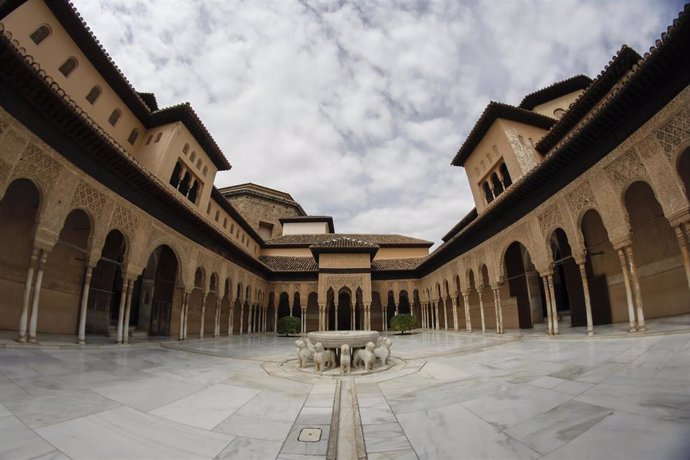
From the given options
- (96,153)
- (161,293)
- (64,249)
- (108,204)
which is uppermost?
(96,153)

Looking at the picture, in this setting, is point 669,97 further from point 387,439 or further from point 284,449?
point 284,449

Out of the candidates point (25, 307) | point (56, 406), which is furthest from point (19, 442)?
point (25, 307)

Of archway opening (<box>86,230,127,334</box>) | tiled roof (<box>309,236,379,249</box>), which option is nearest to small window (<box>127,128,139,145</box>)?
archway opening (<box>86,230,127,334</box>)

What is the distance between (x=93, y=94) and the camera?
40.8ft

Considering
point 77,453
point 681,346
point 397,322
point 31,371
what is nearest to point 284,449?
point 77,453

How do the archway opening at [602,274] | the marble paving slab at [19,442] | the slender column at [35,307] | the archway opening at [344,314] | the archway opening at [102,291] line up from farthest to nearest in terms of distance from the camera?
1. the archway opening at [344,314]
2. the archway opening at [102,291]
3. the archway opening at [602,274]
4. the slender column at [35,307]
5. the marble paving slab at [19,442]

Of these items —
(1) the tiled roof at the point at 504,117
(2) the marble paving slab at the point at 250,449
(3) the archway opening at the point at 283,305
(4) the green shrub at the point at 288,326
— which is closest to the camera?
(2) the marble paving slab at the point at 250,449

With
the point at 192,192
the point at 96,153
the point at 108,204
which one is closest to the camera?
the point at 96,153

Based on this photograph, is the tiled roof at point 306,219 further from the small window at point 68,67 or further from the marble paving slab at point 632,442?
the marble paving slab at point 632,442

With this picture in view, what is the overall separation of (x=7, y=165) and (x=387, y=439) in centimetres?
971

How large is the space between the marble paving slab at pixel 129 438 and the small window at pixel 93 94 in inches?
524

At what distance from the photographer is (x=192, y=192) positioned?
1794cm

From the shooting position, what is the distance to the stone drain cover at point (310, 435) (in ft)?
11.1

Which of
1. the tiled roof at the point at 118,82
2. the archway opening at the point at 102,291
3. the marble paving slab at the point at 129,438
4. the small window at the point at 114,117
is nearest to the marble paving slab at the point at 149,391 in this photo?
the marble paving slab at the point at 129,438
